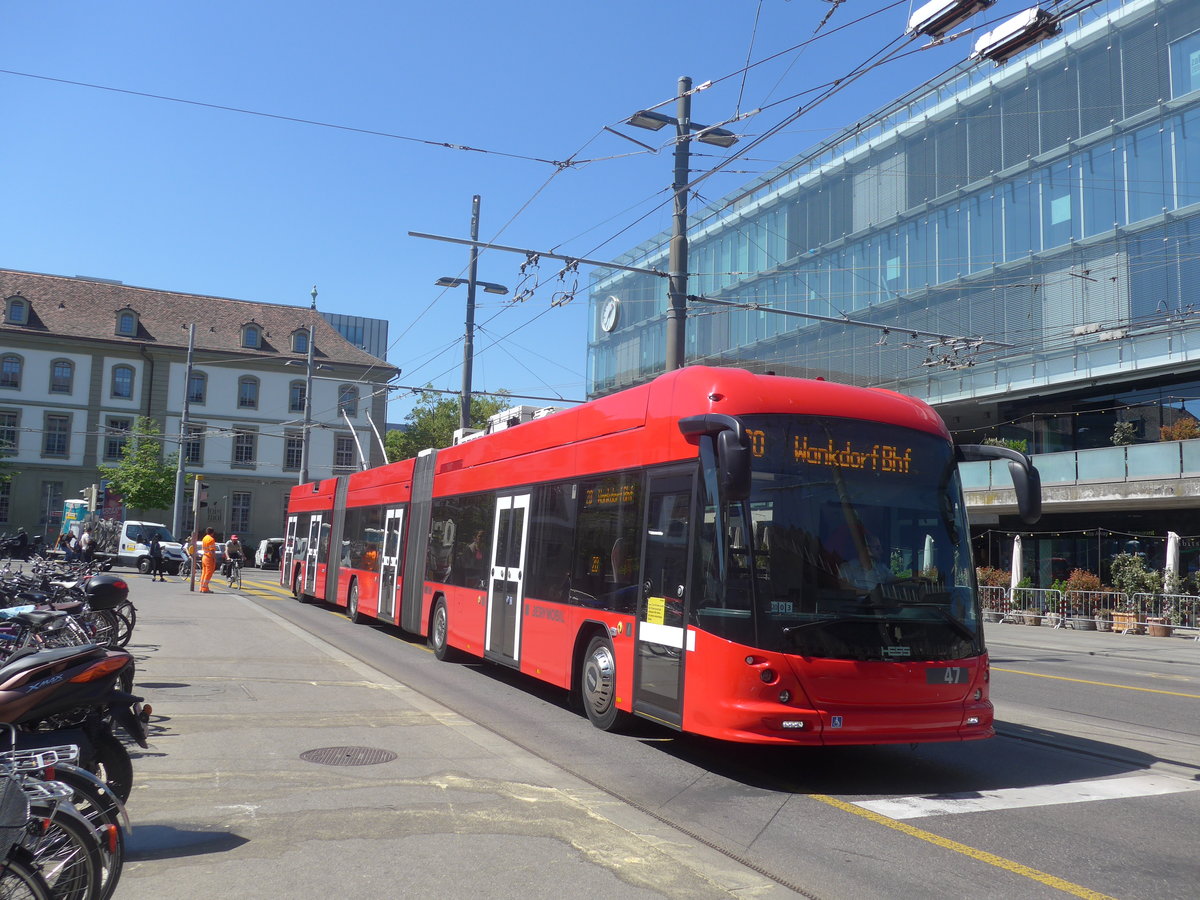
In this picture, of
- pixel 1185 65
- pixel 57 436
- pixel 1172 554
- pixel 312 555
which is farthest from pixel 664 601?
pixel 57 436

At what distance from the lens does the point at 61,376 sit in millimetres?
62125

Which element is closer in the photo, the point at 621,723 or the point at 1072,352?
the point at 621,723

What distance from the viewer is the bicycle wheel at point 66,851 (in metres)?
3.79

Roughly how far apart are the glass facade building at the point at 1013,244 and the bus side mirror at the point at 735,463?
18.2 m

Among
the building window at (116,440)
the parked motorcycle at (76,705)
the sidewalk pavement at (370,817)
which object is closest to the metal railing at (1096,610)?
the sidewalk pavement at (370,817)

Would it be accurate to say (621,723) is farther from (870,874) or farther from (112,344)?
(112,344)

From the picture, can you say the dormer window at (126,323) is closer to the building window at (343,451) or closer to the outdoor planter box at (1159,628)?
the building window at (343,451)

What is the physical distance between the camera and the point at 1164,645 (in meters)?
23.9

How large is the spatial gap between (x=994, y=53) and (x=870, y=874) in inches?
272

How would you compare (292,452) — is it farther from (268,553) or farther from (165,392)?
(268,553)

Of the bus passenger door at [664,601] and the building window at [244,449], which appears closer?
the bus passenger door at [664,601]

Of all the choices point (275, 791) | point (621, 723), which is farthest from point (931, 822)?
point (275, 791)

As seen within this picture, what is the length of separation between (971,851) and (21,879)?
4.60 meters

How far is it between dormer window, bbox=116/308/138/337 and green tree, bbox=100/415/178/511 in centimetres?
901
